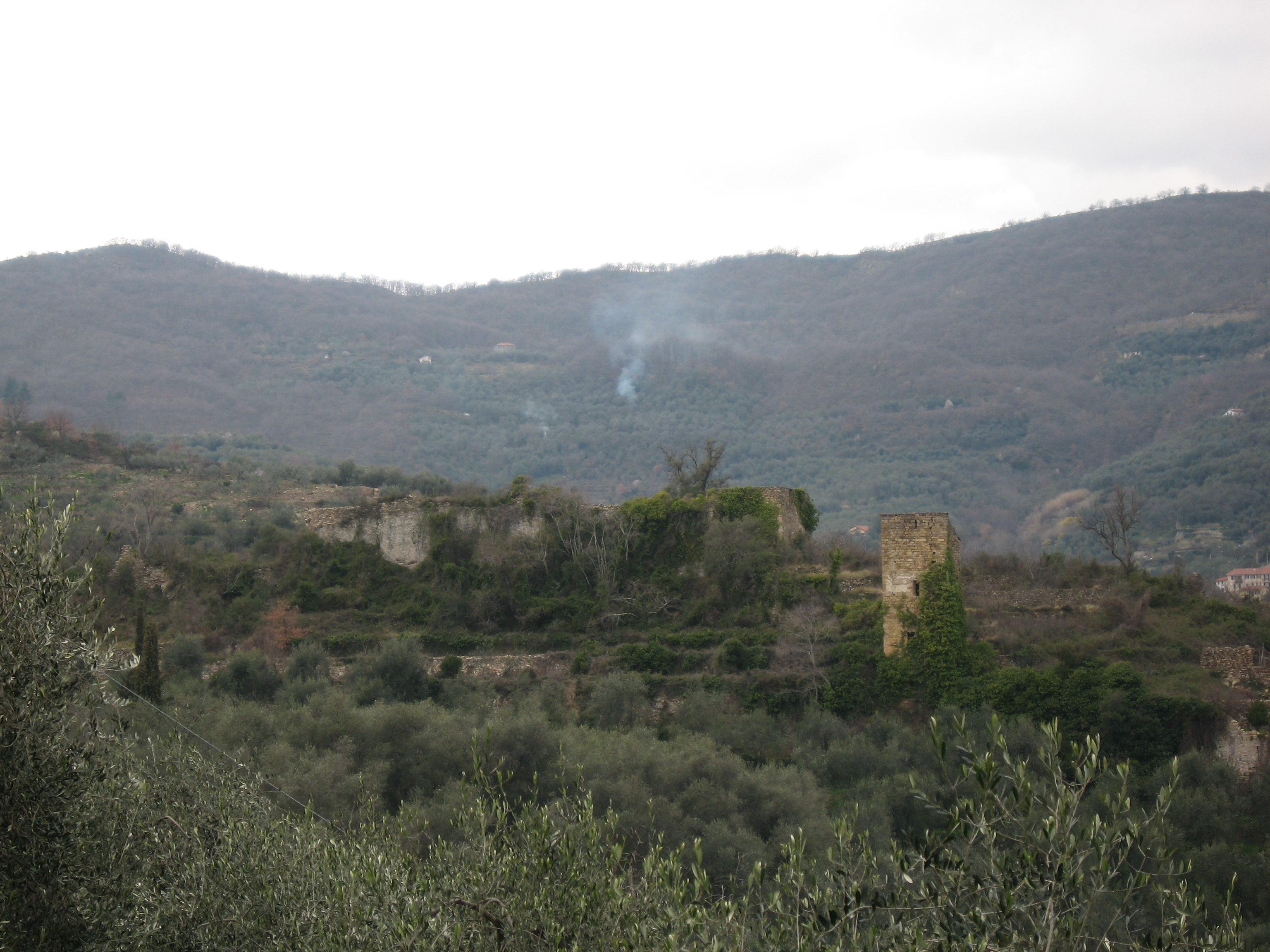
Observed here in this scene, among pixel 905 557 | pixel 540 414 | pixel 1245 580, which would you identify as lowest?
pixel 1245 580

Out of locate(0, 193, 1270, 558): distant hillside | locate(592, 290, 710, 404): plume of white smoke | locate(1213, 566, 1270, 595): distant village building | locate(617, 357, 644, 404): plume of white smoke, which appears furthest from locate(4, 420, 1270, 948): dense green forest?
locate(592, 290, 710, 404): plume of white smoke

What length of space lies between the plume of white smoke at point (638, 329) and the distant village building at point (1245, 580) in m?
52.5

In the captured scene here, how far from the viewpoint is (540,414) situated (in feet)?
271

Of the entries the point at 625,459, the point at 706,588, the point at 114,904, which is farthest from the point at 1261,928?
the point at 625,459

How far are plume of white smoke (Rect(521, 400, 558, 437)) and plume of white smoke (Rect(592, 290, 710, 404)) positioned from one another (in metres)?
6.96

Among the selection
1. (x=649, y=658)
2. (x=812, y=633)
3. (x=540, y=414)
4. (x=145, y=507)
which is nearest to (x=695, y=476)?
(x=649, y=658)

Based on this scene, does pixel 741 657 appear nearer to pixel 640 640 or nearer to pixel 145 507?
pixel 640 640

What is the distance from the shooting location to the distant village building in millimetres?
36375

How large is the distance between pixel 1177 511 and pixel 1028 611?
31607 millimetres

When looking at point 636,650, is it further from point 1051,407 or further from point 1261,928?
point 1051,407

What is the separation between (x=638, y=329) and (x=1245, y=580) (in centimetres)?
7094

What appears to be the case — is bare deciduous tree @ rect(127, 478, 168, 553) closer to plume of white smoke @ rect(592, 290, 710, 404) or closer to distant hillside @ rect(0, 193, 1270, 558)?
distant hillside @ rect(0, 193, 1270, 558)

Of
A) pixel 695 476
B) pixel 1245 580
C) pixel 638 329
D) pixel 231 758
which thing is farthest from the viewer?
pixel 638 329

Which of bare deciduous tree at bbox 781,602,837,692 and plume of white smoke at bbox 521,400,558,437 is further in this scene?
plume of white smoke at bbox 521,400,558,437
